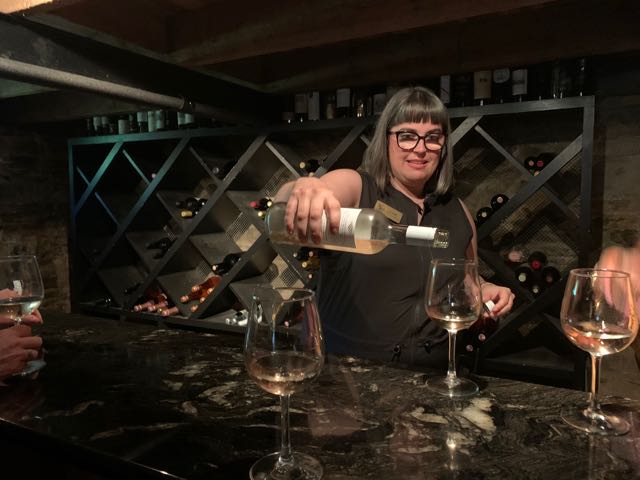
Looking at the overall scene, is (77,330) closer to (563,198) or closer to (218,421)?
(218,421)

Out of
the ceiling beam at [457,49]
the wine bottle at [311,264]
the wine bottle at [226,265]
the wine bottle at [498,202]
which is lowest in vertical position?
the wine bottle at [226,265]

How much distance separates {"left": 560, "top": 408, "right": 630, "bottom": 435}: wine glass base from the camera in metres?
0.75

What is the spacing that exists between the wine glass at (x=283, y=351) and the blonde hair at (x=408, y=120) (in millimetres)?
993

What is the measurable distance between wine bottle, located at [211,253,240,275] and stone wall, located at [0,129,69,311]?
4.84 ft

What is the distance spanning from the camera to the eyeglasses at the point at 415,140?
1511mm

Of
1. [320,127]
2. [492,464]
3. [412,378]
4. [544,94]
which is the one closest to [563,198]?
[544,94]

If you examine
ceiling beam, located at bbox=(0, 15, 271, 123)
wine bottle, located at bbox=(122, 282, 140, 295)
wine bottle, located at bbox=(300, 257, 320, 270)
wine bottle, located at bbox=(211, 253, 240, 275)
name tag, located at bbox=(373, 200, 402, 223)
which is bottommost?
wine bottle, located at bbox=(122, 282, 140, 295)

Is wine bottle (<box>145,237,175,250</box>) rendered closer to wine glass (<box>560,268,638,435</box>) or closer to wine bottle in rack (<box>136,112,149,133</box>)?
wine bottle in rack (<box>136,112,149,133</box>)

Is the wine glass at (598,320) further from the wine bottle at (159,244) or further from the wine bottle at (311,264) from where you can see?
the wine bottle at (159,244)

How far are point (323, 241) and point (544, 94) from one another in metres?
1.62

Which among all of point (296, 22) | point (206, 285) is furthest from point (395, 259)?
point (206, 285)

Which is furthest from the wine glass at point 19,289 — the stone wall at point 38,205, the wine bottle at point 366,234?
the stone wall at point 38,205

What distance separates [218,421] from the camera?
79 centimetres

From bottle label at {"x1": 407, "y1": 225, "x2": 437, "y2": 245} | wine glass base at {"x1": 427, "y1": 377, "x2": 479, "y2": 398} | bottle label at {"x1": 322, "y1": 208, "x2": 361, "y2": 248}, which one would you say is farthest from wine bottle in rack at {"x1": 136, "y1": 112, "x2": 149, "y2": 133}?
wine glass base at {"x1": 427, "y1": 377, "x2": 479, "y2": 398}
